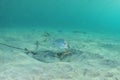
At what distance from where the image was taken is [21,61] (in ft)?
23.4

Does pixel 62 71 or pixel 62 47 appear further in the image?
pixel 62 47

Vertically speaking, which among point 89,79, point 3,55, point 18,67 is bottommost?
point 89,79

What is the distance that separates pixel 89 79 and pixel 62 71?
91cm

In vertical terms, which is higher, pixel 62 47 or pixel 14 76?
pixel 62 47

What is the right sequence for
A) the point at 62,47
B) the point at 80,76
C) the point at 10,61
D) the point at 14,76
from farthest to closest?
the point at 62,47 → the point at 10,61 → the point at 80,76 → the point at 14,76

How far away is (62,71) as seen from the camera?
6.24 m

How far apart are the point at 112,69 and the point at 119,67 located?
0.51m

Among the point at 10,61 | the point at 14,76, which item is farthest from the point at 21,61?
the point at 14,76

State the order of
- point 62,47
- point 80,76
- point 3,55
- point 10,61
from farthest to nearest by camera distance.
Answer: point 62,47, point 3,55, point 10,61, point 80,76

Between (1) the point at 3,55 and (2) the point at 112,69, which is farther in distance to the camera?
(1) the point at 3,55

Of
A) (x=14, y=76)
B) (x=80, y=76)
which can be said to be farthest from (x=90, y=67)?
(x=14, y=76)

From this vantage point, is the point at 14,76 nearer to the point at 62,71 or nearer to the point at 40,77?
the point at 40,77

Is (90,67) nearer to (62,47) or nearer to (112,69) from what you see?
(112,69)

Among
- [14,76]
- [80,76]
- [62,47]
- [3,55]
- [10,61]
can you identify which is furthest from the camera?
[62,47]
